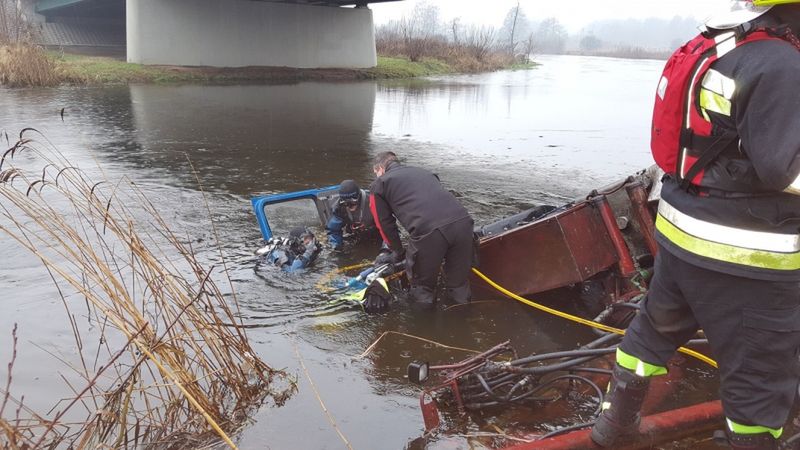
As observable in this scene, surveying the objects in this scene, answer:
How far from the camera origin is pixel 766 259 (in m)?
1.99

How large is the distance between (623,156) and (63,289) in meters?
10.2

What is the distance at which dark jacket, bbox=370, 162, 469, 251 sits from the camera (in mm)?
4703

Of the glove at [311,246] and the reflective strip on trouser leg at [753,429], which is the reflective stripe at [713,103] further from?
the glove at [311,246]

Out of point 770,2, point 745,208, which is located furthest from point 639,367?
point 770,2

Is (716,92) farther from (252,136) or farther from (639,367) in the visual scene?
(252,136)

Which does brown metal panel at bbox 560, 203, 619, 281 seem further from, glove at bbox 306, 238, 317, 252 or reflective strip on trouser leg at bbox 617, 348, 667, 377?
glove at bbox 306, 238, 317, 252

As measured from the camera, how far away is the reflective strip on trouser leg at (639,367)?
2379mm

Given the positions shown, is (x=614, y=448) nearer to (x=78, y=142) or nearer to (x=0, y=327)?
(x=0, y=327)

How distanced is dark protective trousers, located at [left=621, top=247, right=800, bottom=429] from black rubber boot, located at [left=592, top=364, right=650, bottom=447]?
1.08 feet

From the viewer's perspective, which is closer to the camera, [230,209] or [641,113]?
[230,209]

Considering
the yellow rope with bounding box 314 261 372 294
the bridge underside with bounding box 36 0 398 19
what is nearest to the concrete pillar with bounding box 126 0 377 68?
the bridge underside with bounding box 36 0 398 19

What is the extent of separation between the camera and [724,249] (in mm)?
2029

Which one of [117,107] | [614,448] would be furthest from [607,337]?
[117,107]

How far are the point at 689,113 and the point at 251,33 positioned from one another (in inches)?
1173
